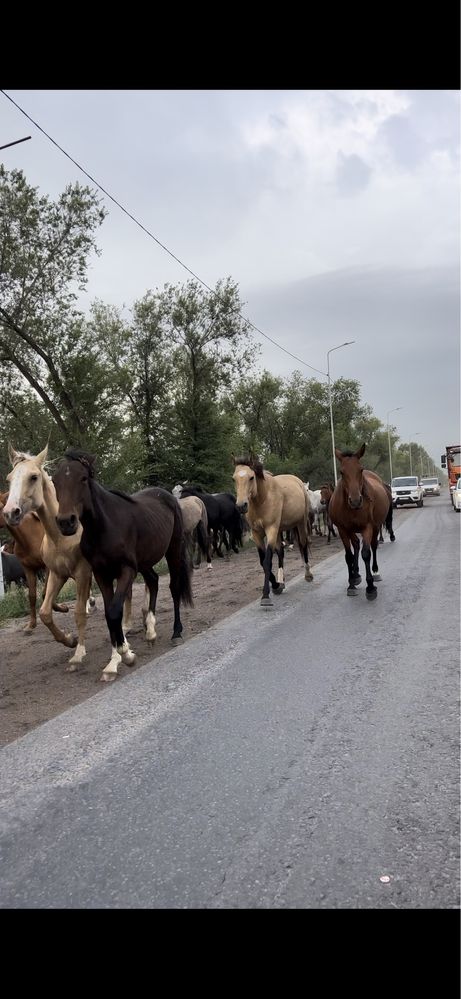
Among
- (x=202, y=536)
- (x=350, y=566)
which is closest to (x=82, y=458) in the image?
(x=350, y=566)

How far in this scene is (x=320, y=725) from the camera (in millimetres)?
4270

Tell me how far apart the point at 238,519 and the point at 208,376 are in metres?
22.6

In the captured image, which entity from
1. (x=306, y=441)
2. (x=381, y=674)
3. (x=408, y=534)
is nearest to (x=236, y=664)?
(x=381, y=674)

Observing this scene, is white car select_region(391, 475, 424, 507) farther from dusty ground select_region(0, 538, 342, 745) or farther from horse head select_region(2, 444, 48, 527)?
horse head select_region(2, 444, 48, 527)

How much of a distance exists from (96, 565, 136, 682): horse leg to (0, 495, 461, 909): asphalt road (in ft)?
0.72

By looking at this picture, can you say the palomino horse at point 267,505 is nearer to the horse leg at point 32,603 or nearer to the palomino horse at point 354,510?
the palomino horse at point 354,510

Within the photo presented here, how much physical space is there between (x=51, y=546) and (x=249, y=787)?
4.17 metres

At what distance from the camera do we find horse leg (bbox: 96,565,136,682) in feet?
19.4

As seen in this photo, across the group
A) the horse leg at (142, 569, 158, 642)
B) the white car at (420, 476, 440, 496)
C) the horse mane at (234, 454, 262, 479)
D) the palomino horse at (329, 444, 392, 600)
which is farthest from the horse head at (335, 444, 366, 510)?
the white car at (420, 476, 440, 496)

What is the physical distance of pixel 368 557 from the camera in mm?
9094

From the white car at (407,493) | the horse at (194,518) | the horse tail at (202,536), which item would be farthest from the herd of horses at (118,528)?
the white car at (407,493)

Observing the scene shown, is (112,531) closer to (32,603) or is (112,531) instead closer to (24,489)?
(24,489)

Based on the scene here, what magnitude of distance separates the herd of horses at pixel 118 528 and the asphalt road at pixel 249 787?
1067mm

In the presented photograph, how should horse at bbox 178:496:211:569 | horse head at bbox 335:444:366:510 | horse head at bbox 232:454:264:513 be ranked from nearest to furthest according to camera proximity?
horse head at bbox 335:444:366:510 < horse head at bbox 232:454:264:513 < horse at bbox 178:496:211:569
